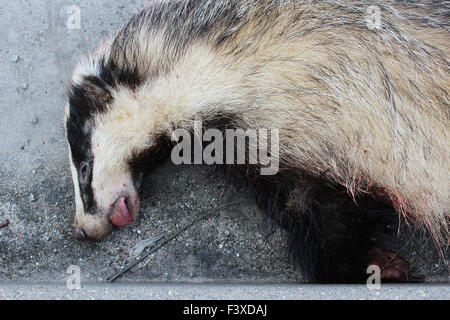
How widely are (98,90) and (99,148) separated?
0.25 m

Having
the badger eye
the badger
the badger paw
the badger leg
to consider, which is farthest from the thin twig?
the badger paw

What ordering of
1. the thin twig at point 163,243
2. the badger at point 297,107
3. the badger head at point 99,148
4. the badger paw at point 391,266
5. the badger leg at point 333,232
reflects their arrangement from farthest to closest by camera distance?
the thin twig at point 163,243 → the badger paw at point 391,266 → the badger leg at point 333,232 → the badger head at point 99,148 → the badger at point 297,107

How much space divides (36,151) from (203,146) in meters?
0.99

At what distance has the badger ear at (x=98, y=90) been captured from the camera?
76.3 inches

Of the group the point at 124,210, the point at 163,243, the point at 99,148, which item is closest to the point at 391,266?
the point at 163,243

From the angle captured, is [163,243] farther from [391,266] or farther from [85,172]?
[391,266]

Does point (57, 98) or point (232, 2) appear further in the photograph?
point (57, 98)

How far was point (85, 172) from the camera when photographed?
1979 mm

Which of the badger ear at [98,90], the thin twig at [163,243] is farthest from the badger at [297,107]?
the thin twig at [163,243]

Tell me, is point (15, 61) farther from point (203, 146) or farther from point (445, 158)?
point (445, 158)

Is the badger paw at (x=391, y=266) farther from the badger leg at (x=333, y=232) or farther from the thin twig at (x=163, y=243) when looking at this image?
the thin twig at (x=163, y=243)

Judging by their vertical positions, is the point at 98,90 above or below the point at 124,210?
above

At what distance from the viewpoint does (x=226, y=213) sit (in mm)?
2346
